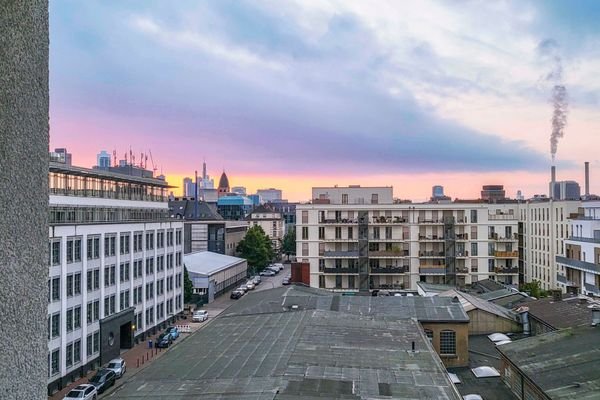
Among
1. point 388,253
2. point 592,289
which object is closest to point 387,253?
point 388,253

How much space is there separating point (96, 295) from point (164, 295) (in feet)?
41.3

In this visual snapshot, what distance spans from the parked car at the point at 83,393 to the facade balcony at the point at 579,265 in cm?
3874

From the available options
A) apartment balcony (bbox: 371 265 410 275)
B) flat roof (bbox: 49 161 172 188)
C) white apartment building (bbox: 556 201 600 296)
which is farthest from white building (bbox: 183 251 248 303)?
white apartment building (bbox: 556 201 600 296)

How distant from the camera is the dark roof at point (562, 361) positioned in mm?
15414

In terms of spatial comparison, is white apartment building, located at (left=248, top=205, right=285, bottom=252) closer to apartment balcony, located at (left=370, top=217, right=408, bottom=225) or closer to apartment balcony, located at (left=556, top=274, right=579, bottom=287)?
apartment balcony, located at (left=370, top=217, right=408, bottom=225)

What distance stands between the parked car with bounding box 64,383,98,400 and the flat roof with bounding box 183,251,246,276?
32.8 meters

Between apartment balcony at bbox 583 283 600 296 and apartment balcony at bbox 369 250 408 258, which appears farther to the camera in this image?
apartment balcony at bbox 369 250 408 258

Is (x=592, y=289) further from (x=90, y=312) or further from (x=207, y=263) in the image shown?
(x=207, y=263)

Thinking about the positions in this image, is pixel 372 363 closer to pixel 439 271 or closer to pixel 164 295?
pixel 164 295

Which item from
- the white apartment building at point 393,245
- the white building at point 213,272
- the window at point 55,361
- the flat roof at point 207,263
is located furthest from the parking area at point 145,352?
the white apartment building at point 393,245

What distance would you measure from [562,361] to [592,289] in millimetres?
32389

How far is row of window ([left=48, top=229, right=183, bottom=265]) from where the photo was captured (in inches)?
1199

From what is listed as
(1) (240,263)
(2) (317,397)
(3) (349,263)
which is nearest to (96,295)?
(2) (317,397)

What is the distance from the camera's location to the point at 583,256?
160ft
